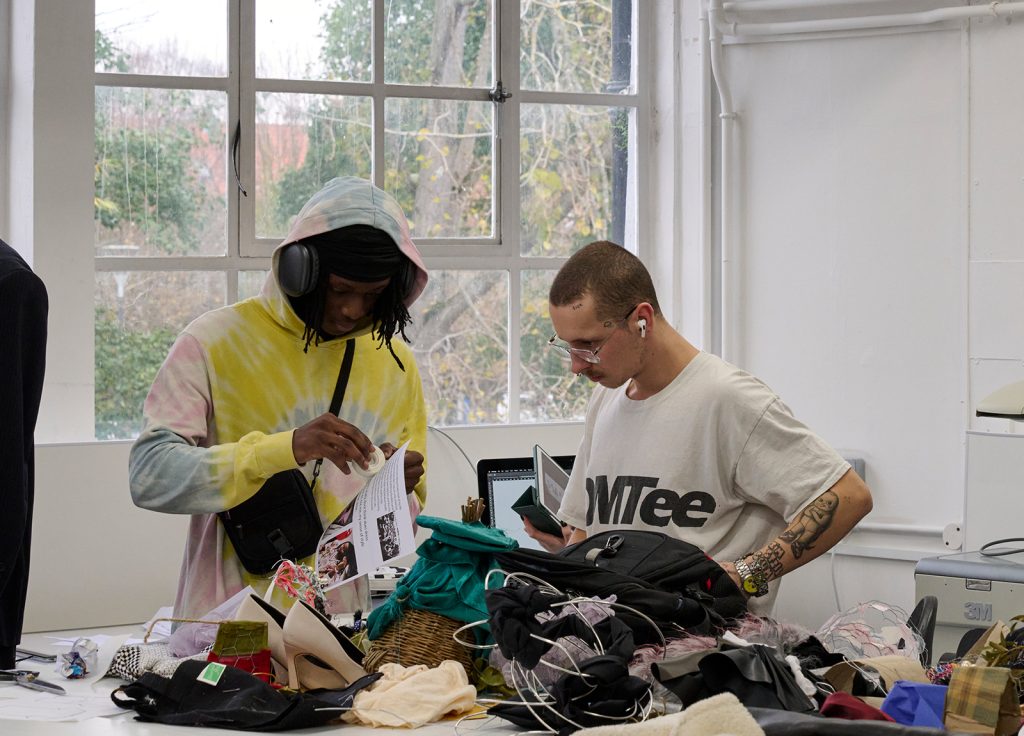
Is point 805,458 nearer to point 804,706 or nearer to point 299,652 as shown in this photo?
point 804,706

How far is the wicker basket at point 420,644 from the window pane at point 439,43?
2.60 metres

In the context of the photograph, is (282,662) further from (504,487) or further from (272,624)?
(504,487)

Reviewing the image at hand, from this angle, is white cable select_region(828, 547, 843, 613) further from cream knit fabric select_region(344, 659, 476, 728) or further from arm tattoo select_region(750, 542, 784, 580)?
cream knit fabric select_region(344, 659, 476, 728)

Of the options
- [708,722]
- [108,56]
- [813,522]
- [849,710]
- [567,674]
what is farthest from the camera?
[108,56]

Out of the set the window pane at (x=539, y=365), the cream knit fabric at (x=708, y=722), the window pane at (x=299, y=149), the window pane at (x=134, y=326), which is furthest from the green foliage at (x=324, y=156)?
the cream knit fabric at (x=708, y=722)

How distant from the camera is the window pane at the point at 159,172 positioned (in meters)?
3.76

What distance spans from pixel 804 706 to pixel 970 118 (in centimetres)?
265

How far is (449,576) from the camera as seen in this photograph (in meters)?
1.91

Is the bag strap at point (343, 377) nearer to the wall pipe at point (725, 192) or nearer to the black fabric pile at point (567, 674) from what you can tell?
the black fabric pile at point (567, 674)

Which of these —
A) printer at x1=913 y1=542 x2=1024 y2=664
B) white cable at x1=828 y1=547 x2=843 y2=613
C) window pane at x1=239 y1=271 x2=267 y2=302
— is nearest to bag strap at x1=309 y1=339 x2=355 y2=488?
printer at x1=913 y1=542 x2=1024 y2=664

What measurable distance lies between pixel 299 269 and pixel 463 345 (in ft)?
6.49

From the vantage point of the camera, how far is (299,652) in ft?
5.97

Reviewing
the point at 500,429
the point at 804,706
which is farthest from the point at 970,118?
the point at 804,706

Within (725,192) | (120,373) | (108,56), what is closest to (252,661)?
(120,373)
